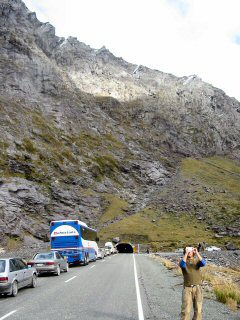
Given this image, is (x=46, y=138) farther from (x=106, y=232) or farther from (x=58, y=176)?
(x=106, y=232)

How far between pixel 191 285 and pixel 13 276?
9.38 metres

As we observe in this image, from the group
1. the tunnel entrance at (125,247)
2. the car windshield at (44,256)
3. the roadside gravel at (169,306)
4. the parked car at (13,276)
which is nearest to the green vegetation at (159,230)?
the tunnel entrance at (125,247)

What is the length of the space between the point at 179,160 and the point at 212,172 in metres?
13.3

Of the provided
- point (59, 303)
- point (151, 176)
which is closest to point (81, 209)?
point (151, 176)

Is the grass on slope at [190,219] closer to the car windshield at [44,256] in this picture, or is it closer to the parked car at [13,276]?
the car windshield at [44,256]

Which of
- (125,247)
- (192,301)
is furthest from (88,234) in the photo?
(125,247)

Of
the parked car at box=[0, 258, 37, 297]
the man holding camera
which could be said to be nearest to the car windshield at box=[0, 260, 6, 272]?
the parked car at box=[0, 258, 37, 297]

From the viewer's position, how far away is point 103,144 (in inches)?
5310

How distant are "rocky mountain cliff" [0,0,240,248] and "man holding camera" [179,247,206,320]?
6259cm

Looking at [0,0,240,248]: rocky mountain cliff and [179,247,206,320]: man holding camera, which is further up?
[0,0,240,248]: rocky mountain cliff

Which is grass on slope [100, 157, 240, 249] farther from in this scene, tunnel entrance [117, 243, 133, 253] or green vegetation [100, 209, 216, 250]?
tunnel entrance [117, 243, 133, 253]

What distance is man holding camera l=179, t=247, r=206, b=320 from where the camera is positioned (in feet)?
33.2

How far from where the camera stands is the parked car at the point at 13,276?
53.4 ft

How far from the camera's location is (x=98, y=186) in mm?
112312
